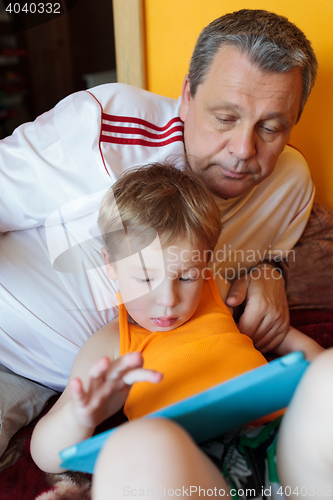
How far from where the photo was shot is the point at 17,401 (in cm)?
82

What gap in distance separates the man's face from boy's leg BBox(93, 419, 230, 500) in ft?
2.12

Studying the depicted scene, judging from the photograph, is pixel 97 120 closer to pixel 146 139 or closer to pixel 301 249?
pixel 146 139

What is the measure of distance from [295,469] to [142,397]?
0.27 metres

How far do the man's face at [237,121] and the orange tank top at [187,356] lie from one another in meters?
0.34

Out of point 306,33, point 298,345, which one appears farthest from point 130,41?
point 298,345

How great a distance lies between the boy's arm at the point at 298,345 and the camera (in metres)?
0.97

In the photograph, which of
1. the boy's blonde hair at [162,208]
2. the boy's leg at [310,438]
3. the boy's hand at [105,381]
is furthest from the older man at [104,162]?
the boy's leg at [310,438]

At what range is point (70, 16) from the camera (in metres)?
0.92

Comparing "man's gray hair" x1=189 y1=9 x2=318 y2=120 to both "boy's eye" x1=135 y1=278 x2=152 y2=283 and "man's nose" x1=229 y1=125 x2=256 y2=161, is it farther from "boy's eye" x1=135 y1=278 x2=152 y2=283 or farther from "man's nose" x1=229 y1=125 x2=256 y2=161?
"boy's eye" x1=135 y1=278 x2=152 y2=283

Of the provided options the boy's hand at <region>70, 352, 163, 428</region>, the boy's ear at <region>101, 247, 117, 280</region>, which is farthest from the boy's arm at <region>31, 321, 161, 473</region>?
the boy's ear at <region>101, 247, 117, 280</region>

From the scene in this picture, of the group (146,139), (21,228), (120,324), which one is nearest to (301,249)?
(146,139)

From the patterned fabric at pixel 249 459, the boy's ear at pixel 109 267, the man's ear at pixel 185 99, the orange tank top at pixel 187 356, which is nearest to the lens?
the patterned fabric at pixel 249 459

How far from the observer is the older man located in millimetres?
871

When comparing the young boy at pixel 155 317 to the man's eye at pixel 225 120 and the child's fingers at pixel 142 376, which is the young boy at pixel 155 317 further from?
the man's eye at pixel 225 120
